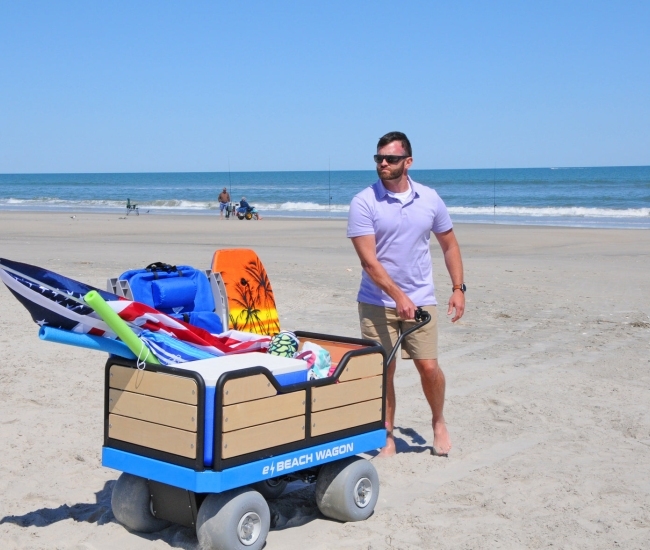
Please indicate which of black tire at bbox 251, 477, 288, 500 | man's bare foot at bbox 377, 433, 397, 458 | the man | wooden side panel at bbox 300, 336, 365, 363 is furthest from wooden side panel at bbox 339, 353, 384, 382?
man's bare foot at bbox 377, 433, 397, 458

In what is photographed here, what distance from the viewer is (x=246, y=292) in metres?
5.84

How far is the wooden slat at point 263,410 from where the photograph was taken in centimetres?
380

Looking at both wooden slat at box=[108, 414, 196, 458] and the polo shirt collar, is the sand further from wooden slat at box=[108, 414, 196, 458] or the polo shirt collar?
the polo shirt collar

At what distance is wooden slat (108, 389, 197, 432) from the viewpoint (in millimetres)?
3795

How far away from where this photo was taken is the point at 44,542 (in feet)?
13.6

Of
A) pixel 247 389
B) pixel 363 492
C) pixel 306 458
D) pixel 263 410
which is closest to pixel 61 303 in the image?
pixel 247 389

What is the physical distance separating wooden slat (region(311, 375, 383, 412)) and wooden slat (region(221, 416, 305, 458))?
13 cm

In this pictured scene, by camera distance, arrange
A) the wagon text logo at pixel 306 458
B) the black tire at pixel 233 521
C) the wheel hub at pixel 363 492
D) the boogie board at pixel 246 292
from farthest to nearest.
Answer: the boogie board at pixel 246 292, the wheel hub at pixel 363 492, the wagon text logo at pixel 306 458, the black tire at pixel 233 521

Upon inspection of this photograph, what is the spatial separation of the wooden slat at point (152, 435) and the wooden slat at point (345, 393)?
68cm

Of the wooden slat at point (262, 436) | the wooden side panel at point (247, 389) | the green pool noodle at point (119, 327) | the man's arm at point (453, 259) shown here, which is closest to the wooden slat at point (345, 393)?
the wooden slat at point (262, 436)

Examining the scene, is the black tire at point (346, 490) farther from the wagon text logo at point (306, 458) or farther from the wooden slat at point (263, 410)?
the wooden slat at point (263, 410)

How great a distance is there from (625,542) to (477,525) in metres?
0.71

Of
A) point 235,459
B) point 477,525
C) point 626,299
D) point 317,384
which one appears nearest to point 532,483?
point 477,525

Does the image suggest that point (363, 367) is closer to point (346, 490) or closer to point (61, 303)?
point (346, 490)
